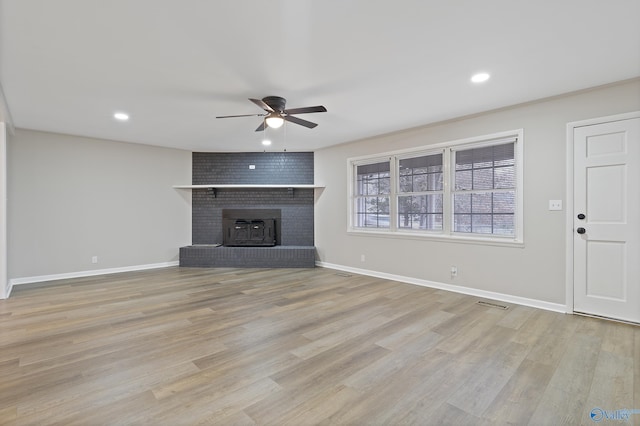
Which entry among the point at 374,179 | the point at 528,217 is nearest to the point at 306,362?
the point at 528,217

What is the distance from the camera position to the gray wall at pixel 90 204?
490 cm

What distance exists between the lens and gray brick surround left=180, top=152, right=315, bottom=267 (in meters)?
6.66

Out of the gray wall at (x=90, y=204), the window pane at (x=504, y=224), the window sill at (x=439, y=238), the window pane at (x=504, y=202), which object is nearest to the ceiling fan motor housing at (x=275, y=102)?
the window sill at (x=439, y=238)

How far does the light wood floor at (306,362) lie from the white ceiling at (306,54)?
248 centimetres

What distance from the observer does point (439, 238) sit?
4562 mm

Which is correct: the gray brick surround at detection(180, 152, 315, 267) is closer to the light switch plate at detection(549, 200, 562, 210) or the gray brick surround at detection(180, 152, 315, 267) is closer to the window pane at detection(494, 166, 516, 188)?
the window pane at detection(494, 166, 516, 188)

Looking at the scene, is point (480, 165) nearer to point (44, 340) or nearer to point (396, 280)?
point (396, 280)

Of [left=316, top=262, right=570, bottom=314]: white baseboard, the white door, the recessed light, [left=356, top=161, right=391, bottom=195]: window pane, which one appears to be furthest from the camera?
[left=356, top=161, right=391, bottom=195]: window pane

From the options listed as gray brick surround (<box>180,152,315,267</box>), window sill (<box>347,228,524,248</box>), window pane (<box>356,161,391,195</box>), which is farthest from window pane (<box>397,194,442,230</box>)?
gray brick surround (<box>180,152,315,267</box>)

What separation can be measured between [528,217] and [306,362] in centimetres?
321

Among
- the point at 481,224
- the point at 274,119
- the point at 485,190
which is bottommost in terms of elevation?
the point at 481,224

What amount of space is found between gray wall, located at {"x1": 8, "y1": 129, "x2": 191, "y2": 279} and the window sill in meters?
3.88

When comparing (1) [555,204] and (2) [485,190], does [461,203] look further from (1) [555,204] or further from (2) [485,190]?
(1) [555,204]

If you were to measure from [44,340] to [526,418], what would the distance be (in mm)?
3765
